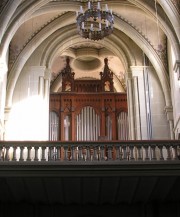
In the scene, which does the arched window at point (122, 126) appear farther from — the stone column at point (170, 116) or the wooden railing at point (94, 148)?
the wooden railing at point (94, 148)

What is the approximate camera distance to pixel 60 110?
1894 centimetres

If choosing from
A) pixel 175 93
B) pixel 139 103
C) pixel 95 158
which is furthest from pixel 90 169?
pixel 139 103

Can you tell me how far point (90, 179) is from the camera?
38.3ft

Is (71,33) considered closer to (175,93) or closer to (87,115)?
(87,115)

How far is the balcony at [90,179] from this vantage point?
37.7 ft

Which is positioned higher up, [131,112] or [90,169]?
[131,112]

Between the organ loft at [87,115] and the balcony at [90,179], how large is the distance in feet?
17.3

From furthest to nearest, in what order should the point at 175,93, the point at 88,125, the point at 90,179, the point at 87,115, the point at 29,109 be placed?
1. the point at 87,115
2. the point at 88,125
3. the point at 29,109
4. the point at 175,93
5. the point at 90,179

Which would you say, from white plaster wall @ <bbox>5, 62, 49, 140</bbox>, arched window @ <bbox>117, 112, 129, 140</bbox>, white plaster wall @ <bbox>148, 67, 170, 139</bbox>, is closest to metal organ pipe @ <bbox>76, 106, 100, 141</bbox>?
arched window @ <bbox>117, 112, 129, 140</bbox>

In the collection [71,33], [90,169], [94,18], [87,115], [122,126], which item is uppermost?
[71,33]

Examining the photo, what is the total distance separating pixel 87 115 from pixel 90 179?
743 centimetres

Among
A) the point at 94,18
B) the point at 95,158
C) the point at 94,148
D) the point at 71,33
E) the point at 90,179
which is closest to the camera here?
the point at 94,18

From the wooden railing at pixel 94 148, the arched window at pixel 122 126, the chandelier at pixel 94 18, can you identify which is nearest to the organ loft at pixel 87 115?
the arched window at pixel 122 126

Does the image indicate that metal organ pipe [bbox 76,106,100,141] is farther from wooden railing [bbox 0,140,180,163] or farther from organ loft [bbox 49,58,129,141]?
wooden railing [bbox 0,140,180,163]
